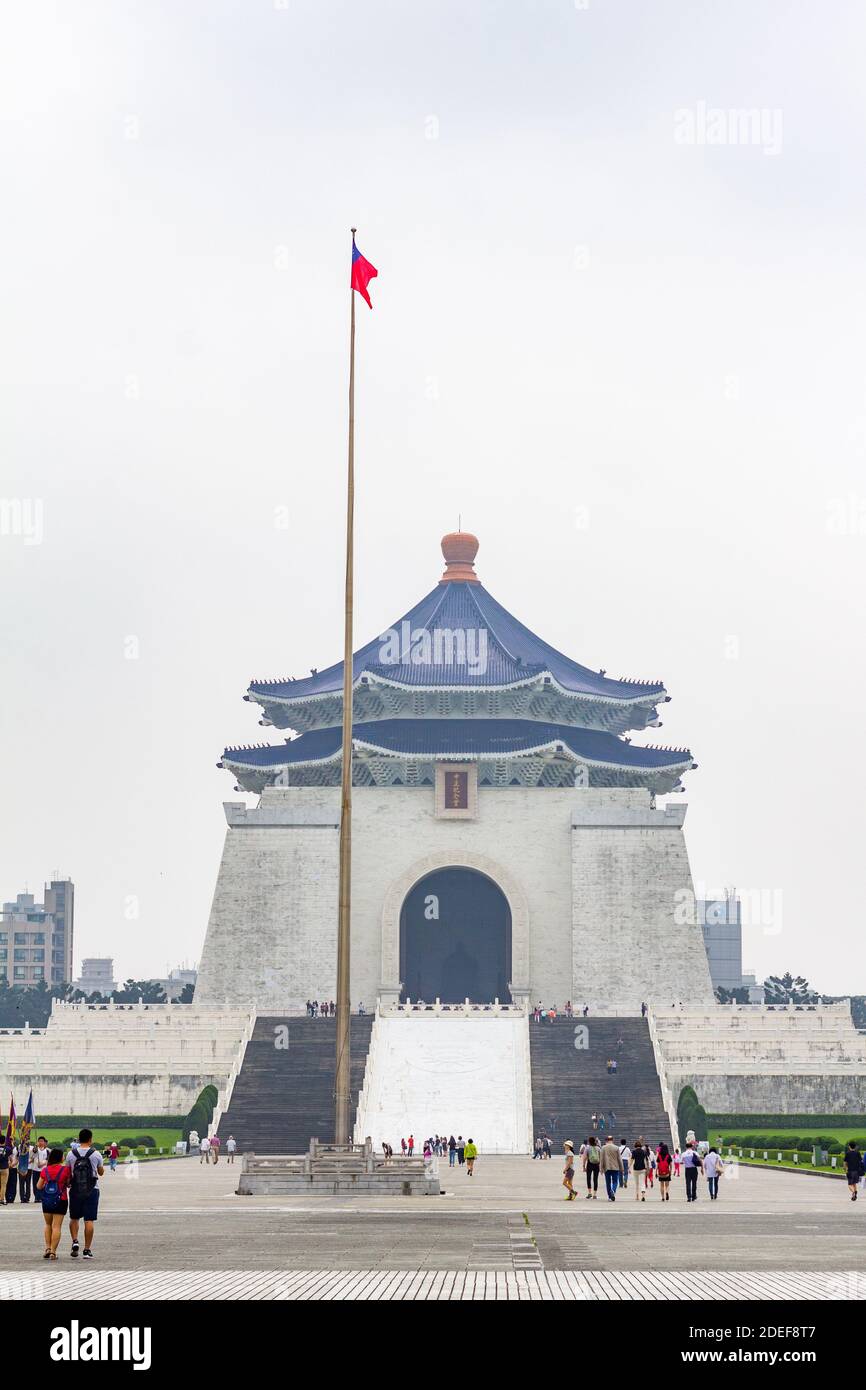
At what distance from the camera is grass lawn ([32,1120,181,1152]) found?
35875mm

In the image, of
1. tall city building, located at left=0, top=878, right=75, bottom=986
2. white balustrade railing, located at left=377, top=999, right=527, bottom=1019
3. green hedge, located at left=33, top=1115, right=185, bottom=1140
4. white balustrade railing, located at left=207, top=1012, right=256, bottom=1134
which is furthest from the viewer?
tall city building, located at left=0, top=878, right=75, bottom=986

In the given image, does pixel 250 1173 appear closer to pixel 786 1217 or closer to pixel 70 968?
pixel 786 1217

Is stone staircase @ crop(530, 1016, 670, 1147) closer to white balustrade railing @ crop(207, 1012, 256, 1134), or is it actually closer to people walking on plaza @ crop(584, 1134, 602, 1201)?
white balustrade railing @ crop(207, 1012, 256, 1134)

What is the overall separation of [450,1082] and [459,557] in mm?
21976

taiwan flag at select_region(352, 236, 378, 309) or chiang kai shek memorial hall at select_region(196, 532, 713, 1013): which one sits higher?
taiwan flag at select_region(352, 236, 378, 309)

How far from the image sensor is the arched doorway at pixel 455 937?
180 ft

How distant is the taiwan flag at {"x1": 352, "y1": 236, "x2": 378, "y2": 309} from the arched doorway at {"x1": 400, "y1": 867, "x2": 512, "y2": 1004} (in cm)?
2840

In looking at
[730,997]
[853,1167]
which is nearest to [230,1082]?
[853,1167]

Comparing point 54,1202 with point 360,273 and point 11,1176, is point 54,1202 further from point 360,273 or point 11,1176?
point 360,273

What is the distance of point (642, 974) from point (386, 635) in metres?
12.7

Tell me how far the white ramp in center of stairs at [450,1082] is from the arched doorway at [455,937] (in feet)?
37.6

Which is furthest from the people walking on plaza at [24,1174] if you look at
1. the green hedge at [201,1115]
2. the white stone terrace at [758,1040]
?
the white stone terrace at [758,1040]

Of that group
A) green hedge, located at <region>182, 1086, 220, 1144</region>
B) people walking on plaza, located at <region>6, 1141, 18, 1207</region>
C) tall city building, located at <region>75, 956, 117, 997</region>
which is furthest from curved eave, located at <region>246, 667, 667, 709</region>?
tall city building, located at <region>75, 956, 117, 997</region>
